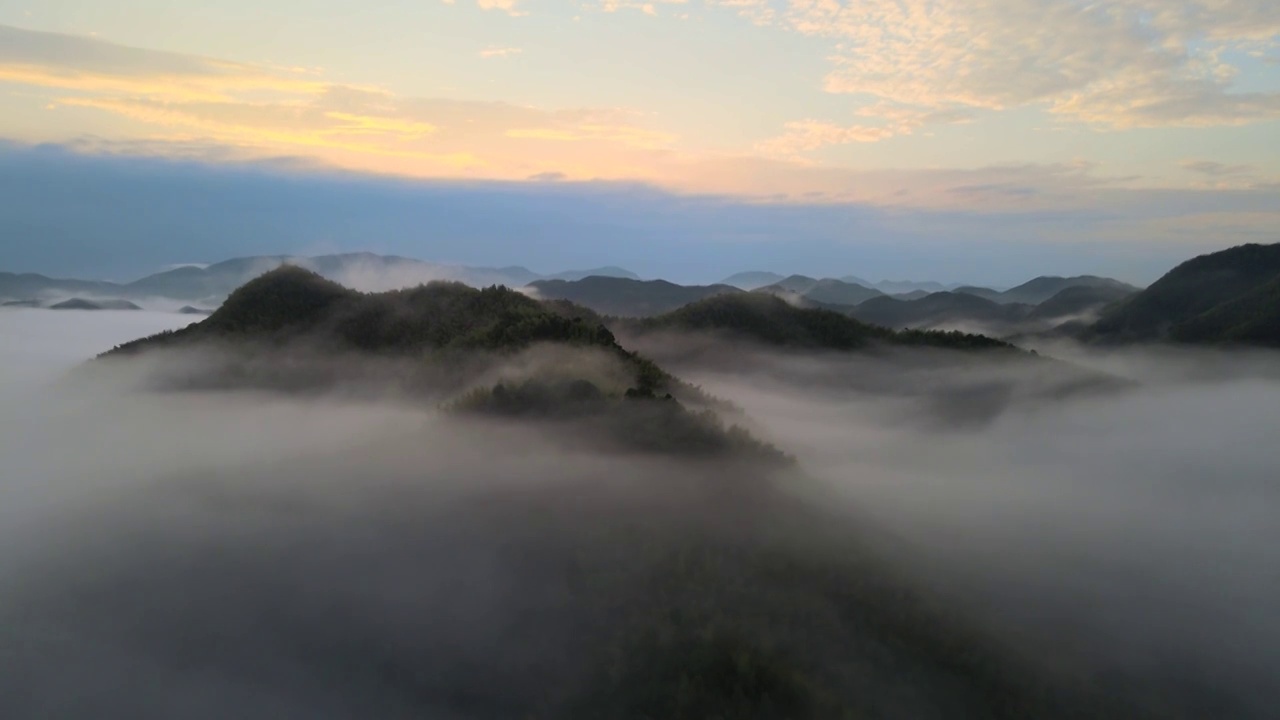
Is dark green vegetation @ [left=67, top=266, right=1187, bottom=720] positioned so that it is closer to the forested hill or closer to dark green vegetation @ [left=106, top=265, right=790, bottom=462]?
dark green vegetation @ [left=106, top=265, right=790, bottom=462]

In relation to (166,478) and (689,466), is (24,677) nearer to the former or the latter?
(166,478)

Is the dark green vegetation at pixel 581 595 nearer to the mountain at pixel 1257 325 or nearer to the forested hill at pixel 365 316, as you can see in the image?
the forested hill at pixel 365 316

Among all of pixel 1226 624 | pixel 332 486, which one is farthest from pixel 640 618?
pixel 1226 624

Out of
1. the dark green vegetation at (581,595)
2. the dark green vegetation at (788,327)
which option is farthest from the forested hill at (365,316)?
the dark green vegetation at (788,327)

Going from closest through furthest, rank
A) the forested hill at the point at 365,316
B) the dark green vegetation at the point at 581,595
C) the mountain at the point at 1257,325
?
1. the dark green vegetation at the point at 581,595
2. the forested hill at the point at 365,316
3. the mountain at the point at 1257,325

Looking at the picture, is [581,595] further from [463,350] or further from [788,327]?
[788,327]

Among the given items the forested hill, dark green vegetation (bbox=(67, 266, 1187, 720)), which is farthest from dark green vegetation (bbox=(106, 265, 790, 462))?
dark green vegetation (bbox=(67, 266, 1187, 720))

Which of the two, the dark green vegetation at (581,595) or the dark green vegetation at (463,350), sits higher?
the dark green vegetation at (463,350)

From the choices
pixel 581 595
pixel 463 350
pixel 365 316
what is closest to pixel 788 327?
pixel 365 316

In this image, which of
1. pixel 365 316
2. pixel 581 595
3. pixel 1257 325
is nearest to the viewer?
pixel 581 595
